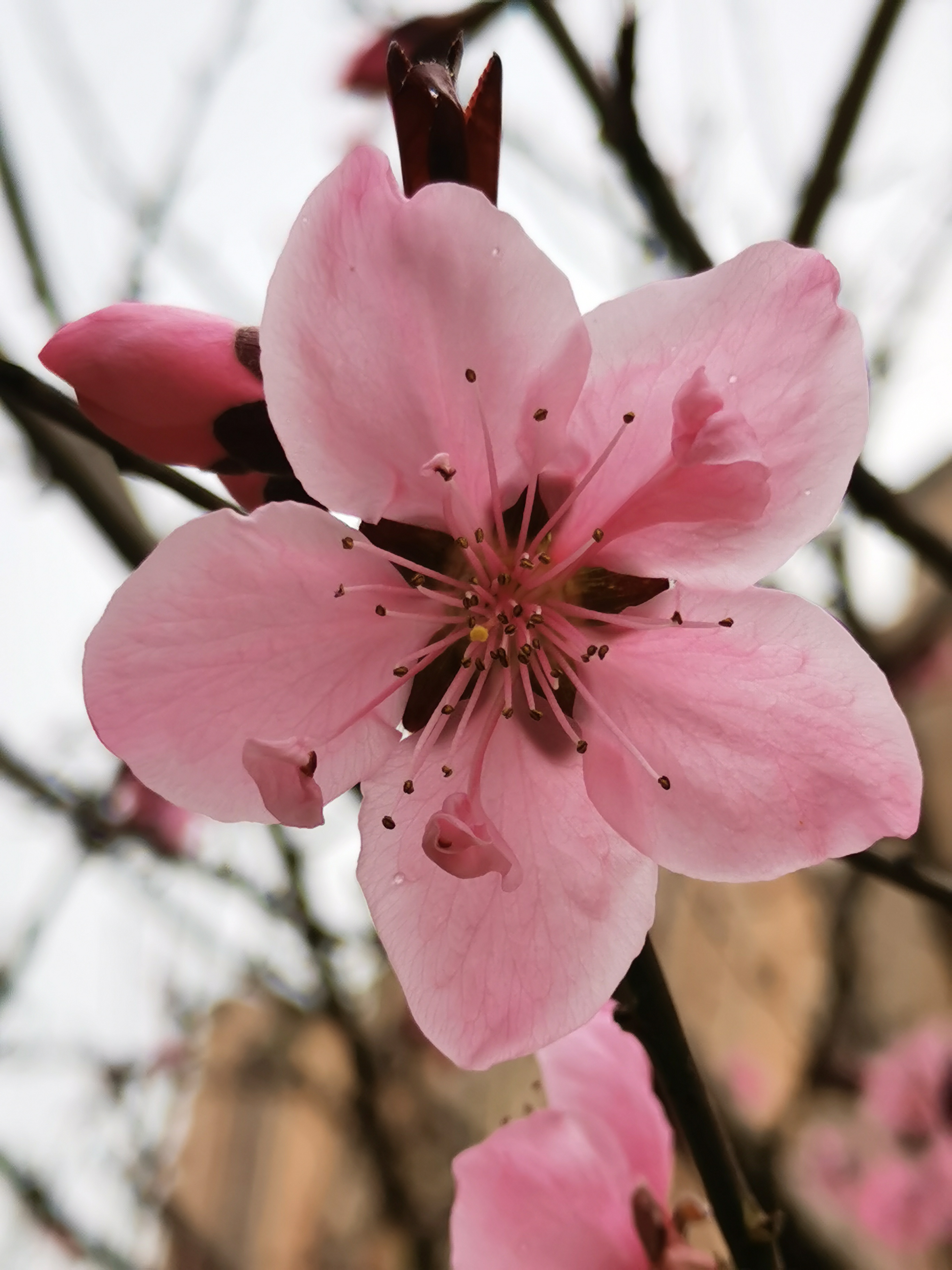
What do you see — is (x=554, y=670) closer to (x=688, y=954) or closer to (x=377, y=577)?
(x=377, y=577)

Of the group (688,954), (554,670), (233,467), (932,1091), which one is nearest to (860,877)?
(932,1091)

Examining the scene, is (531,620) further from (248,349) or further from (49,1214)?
(49,1214)

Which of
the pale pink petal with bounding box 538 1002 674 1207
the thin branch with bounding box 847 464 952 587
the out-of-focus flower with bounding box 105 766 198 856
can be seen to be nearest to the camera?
the pale pink petal with bounding box 538 1002 674 1207

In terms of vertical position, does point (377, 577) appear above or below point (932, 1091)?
above

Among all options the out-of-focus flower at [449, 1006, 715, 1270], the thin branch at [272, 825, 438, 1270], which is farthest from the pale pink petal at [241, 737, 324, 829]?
the thin branch at [272, 825, 438, 1270]

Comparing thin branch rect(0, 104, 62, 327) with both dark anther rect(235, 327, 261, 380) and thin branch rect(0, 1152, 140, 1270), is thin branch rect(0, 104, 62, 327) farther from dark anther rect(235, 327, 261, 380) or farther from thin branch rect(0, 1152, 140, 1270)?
thin branch rect(0, 1152, 140, 1270)

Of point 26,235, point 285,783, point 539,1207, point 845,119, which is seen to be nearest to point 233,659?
point 285,783

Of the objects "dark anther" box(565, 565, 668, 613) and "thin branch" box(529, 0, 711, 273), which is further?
"thin branch" box(529, 0, 711, 273)
